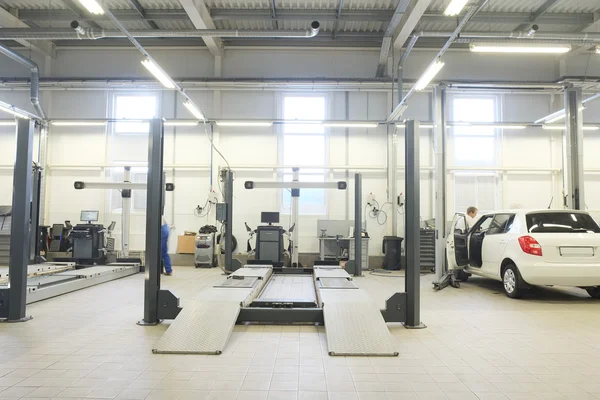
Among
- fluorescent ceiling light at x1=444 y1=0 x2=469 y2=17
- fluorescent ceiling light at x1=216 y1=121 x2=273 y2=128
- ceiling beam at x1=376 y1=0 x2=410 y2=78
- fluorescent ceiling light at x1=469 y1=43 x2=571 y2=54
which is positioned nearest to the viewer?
fluorescent ceiling light at x1=444 y1=0 x2=469 y2=17

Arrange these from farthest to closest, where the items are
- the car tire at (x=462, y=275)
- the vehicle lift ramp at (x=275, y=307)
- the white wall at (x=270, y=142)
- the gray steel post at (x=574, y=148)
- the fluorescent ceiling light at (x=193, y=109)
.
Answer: the white wall at (x=270, y=142), the fluorescent ceiling light at (x=193, y=109), the car tire at (x=462, y=275), the gray steel post at (x=574, y=148), the vehicle lift ramp at (x=275, y=307)

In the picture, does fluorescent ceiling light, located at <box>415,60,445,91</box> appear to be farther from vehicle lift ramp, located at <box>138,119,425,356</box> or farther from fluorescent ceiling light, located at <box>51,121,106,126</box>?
fluorescent ceiling light, located at <box>51,121,106,126</box>

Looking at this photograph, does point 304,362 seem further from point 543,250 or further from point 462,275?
point 462,275

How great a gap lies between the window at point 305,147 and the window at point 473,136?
12.7ft

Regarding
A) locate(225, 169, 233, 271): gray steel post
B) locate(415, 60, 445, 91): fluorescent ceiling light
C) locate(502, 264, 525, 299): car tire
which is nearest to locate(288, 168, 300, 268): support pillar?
locate(225, 169, 233, 271): gray steel post

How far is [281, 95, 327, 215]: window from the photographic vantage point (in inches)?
432

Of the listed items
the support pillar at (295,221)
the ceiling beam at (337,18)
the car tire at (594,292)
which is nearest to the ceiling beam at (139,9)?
the ceiling beam at (337,18)

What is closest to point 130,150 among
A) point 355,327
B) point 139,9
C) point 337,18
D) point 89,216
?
point 89,216

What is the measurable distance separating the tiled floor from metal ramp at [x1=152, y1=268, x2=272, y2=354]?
13 cm

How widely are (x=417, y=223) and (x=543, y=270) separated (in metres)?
2.31

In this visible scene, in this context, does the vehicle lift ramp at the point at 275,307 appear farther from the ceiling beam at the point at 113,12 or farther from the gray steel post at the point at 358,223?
the ceiling beam at the point at 113,12

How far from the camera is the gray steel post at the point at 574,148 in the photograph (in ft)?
24.5

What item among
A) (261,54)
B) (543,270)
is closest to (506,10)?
(261,54)

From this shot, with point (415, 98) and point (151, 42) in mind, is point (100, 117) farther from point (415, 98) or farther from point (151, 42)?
point (415, 98)
